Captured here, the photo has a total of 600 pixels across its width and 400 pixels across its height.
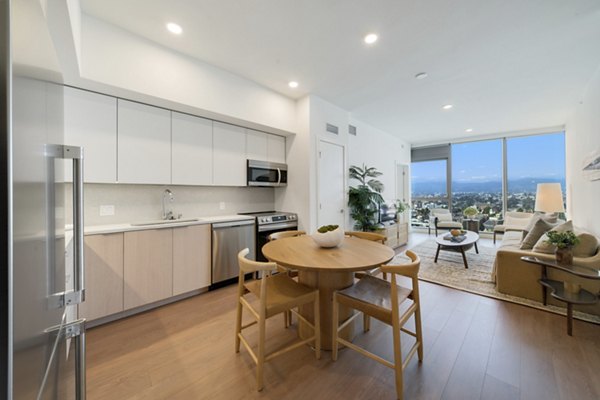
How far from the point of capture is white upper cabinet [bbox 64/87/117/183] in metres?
2.27

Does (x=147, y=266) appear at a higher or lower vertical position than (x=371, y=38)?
lower

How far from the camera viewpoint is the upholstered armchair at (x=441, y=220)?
20.3ft

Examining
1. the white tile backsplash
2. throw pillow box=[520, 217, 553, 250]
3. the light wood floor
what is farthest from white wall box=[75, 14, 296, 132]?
throw pillow box=[520, 217, 553, 250]

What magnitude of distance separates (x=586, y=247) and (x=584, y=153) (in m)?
2.16

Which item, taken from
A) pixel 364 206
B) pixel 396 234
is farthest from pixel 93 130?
pixel 396 234

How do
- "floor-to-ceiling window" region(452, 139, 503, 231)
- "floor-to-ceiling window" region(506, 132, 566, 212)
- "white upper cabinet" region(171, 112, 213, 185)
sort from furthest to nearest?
1. "floor-to-ceiling window" region(452, 139, 503, 231)
2. "floor-to-ceiling window" region(506, 132, 566, 212)
3. "white upper cabinet" region(171, 112, 213, 185)

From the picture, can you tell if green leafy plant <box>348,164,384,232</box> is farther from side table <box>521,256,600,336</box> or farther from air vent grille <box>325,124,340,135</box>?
side table <box>521,256,600,336</box>

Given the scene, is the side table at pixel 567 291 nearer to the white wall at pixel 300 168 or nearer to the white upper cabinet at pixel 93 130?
the white wall at pixel 300 168

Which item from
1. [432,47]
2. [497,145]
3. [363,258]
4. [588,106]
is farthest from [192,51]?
[497,145]

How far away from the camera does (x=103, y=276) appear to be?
2271 millimetres

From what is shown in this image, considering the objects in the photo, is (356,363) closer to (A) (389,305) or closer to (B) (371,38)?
(A) (389,305)

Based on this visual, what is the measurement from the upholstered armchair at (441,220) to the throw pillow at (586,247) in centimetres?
374

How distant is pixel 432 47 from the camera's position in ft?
8.87

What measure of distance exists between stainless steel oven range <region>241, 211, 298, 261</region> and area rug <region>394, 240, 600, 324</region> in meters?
2.15
